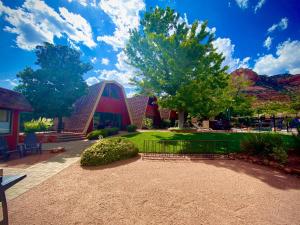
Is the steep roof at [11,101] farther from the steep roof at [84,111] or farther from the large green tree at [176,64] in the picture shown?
the large green tree at [176,64]

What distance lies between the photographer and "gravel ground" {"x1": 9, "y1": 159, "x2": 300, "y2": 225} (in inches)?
135

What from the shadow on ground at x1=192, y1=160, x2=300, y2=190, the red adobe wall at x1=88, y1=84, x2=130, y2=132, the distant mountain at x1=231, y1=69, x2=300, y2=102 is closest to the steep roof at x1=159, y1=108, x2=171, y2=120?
the red adobe wall at x1=88, y1=84, x2=130, y2=132

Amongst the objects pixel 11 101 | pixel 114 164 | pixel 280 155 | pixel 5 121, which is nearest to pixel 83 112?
pixel 11 101

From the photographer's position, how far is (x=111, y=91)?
2233 cm

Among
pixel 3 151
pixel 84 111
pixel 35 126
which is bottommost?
pixel 3 151

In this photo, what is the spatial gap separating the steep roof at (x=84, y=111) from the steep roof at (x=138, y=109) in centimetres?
634

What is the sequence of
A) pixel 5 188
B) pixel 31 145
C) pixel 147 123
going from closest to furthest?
pixel 5 188, pixel 31 145, pixel 147 123

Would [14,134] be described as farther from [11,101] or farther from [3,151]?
[3,151]

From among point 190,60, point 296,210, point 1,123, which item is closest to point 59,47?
point 1,123

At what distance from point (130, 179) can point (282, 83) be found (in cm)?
10838

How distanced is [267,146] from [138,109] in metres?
21.1

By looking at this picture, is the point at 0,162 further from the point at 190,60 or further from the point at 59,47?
the point at 190,60

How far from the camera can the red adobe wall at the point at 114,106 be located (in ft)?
67.6

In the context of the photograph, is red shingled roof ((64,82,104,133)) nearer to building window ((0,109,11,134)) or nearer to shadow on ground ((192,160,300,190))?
building window ((0,109,11,134))
